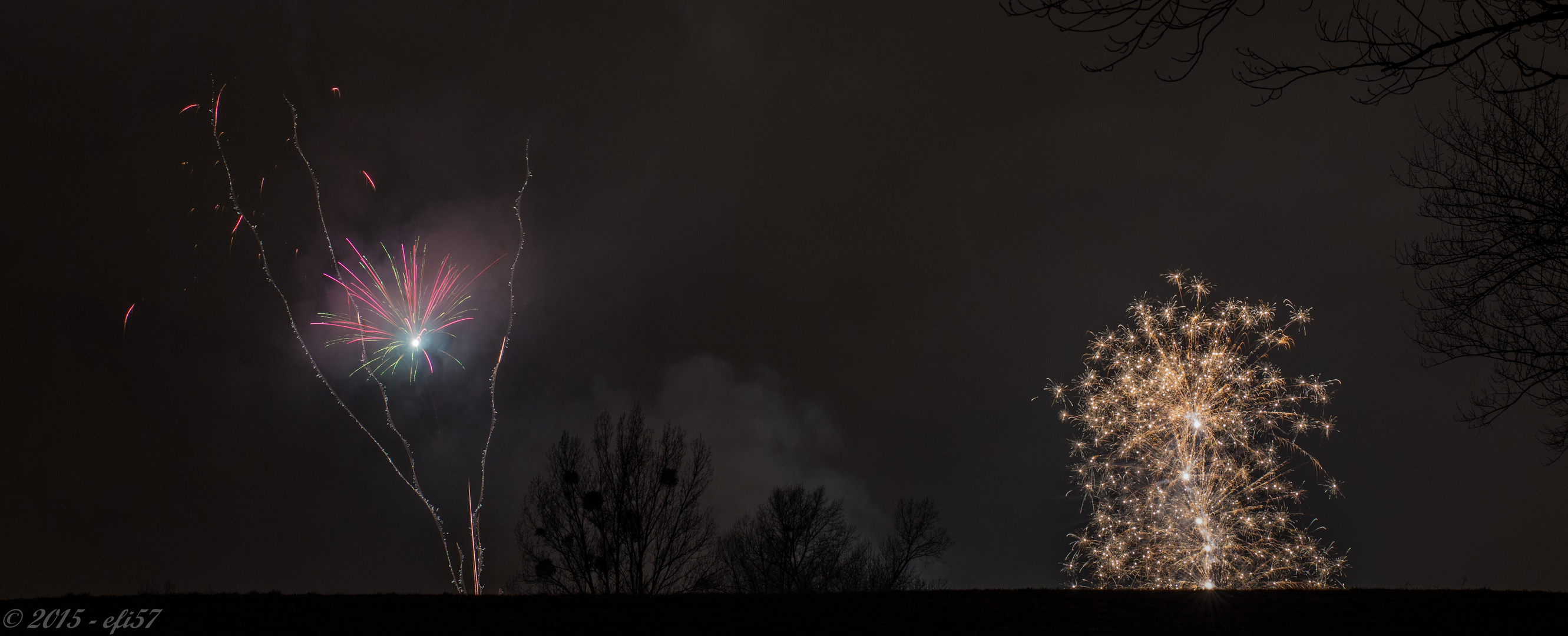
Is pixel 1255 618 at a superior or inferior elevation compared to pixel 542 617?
inferior

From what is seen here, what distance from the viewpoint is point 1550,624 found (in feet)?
28.7

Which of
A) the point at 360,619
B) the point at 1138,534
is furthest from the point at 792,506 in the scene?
the point at 360,619

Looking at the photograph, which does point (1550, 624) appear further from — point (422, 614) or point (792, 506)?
point (792, 506)

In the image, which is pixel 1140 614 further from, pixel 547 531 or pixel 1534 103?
pixel 547 531

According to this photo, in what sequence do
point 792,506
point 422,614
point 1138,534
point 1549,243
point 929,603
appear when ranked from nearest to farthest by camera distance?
1. point 1549,243
2. point 422,614
3. point 929,603
4. point 1138,534
5. point 792,506

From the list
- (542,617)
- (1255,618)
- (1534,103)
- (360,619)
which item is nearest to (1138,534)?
(1255,618)

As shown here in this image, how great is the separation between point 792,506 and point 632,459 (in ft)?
33.0

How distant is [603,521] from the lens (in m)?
27.2

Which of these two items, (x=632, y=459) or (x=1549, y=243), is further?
(x=632, y=459)

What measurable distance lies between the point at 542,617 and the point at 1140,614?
269 inches

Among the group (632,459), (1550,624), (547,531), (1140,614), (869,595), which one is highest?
(632,459)

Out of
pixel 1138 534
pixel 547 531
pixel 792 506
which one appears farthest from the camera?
pixel 792 506

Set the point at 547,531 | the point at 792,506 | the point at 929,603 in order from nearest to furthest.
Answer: the point at 929,603 < the point at 547,531 < the point at 792,506

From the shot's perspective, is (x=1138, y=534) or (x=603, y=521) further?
(x=603, y=521)
